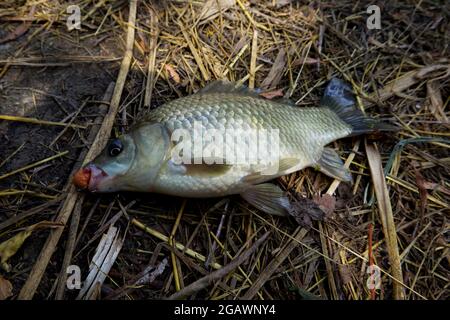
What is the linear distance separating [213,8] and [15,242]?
98.4 inches

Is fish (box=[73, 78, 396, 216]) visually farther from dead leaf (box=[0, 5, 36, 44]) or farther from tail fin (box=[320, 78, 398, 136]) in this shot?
dead leaf (box=[0, 5, 36, 44])

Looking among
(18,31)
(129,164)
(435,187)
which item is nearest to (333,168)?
(435,187)

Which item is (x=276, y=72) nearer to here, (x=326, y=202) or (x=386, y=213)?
(x=326, y=202)

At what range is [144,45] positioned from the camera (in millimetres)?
3115

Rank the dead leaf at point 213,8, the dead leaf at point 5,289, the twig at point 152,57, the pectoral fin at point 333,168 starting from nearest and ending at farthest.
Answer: the dead leaf at point 5,289, the pectoral fin at point 333,168, the twig at point 152,57, the dead leaf at point 213,8

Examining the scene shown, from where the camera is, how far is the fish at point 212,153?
2271mm

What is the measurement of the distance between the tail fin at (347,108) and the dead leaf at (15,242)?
2194 mm

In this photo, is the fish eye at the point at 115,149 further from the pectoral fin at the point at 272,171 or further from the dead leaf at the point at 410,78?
the dead leaf at the point at 410,78

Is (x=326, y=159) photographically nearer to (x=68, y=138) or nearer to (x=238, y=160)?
(x=238, y=160)

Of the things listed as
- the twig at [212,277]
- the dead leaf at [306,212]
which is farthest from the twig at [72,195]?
the dead leaf at [306,212]

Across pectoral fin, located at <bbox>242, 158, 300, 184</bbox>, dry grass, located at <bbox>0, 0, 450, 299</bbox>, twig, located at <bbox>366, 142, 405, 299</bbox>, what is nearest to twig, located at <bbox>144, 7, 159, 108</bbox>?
dry grass, located at <bbox>0, 0, 450, 299</bbox>

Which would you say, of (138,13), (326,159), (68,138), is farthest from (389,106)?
(68,138)

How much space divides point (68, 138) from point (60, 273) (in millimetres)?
996

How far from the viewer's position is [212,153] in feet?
7.53
